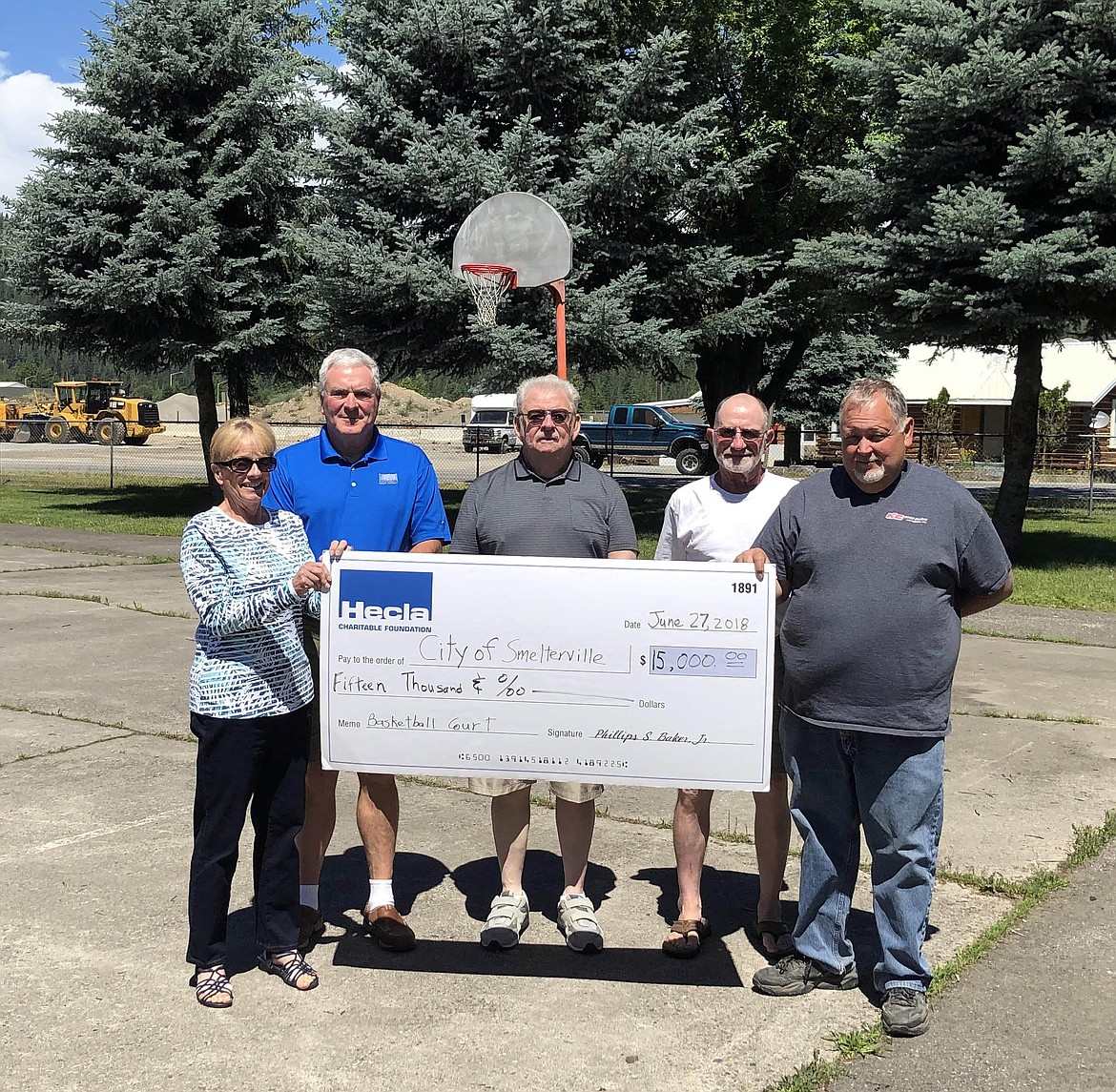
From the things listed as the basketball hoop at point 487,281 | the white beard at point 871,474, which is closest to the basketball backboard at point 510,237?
the basketball hoop at point 487,281

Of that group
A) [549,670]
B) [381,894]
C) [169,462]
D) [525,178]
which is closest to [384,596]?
[549,670]

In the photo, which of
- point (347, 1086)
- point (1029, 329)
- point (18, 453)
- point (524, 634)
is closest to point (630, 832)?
point (524, 634)

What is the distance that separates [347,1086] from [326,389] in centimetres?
222

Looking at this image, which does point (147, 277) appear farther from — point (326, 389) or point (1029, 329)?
point (326, 389)

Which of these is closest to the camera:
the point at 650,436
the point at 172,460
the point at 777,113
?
the point at 777,113

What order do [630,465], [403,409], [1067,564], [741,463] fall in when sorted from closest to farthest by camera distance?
1. [741,463]
2. [1067,564]
3. [630,465]
4. [403,409]

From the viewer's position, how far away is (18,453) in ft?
147

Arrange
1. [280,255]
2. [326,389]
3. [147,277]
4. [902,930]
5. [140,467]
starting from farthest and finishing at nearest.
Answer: [140,467] < [280,255] < [147,277] < [326,389] < [902,930]

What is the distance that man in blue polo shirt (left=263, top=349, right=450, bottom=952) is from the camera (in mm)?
4230

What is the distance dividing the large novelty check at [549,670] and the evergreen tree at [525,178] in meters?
14.1

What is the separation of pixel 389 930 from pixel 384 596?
3.96ft

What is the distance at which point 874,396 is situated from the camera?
3.73 meters

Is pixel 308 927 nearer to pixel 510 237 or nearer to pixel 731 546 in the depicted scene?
pixel 731 546

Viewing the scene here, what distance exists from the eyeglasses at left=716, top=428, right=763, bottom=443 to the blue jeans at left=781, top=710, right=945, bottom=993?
0.95m
